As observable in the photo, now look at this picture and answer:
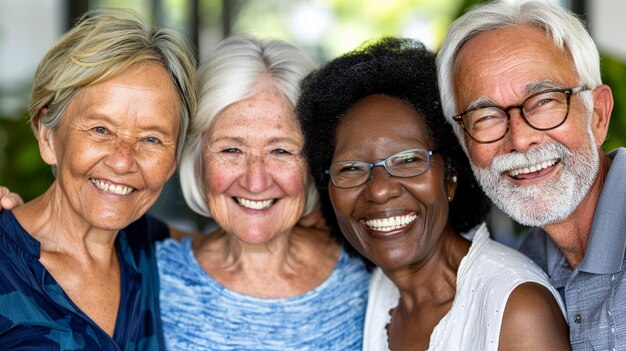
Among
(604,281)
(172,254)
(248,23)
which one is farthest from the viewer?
(248,23)

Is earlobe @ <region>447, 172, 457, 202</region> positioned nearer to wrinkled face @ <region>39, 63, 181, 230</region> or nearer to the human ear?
the human ear

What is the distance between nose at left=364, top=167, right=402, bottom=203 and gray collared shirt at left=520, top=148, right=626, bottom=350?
0.60 meters

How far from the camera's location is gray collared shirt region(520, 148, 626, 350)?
217 cm

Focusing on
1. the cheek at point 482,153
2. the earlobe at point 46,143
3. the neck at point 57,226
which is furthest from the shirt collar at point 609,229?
the earlobe at point 46,143

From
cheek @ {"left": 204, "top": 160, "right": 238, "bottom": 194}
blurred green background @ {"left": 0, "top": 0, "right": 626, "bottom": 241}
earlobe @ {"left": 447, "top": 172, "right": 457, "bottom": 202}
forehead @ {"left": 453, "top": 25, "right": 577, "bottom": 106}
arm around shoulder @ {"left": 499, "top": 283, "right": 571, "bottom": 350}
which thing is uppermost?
forehead @ {"left": 453, "top": 25, "right": 577, "bottom": 106}

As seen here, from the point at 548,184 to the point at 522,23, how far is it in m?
0.53

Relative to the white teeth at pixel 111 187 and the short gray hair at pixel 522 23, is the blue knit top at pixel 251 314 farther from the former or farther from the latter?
the short gray hair at pixel 522 23

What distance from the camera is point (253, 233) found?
293 centimetres

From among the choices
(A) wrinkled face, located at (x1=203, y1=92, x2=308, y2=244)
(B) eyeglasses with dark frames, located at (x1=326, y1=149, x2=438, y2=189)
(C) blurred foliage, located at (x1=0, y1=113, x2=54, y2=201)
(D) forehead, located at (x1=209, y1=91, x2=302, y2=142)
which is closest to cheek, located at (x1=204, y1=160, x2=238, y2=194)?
(A) wrinkled face, located at (x1=203, y1=92, x2=308, y2=244)

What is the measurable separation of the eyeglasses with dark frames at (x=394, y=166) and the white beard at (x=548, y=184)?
0.22 m

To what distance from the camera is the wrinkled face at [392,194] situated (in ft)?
8.26

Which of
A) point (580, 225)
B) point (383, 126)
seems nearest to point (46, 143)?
point (383, 126)

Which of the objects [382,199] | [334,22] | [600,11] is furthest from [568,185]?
[334,22]

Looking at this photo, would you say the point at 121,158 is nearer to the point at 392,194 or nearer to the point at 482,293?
the point at 392,194
